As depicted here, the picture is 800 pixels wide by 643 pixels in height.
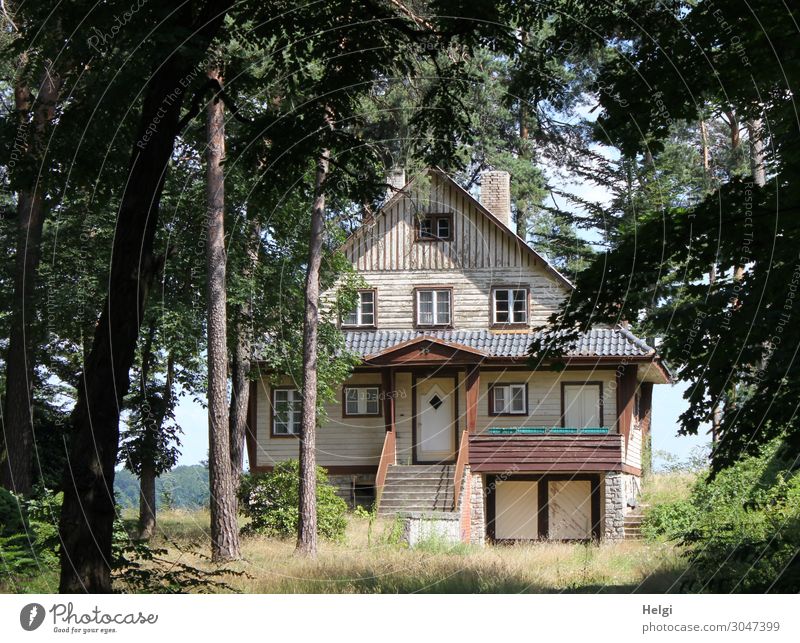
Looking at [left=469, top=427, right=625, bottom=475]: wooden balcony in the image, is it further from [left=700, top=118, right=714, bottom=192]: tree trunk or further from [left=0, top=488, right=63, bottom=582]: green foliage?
[left=0, top=488, right=63, bottom=582]: green foliage

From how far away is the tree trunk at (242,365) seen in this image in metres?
19.7

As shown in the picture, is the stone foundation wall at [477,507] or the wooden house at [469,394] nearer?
the wooden house at [469,394]

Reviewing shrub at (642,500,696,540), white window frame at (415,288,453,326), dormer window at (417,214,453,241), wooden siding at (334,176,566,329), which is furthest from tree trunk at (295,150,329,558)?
shrub at (642,500,696,540)

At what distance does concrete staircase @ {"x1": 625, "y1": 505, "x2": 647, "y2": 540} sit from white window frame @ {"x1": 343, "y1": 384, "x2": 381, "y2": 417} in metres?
6.03

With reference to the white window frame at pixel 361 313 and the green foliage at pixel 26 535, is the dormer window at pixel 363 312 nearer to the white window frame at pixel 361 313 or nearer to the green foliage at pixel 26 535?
the white window frame at pixel 361 313

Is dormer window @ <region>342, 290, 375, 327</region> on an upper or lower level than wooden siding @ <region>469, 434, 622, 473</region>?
upper

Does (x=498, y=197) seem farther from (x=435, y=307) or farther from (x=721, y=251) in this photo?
(x=721, y=251)

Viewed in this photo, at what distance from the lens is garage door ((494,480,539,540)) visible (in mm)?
21656

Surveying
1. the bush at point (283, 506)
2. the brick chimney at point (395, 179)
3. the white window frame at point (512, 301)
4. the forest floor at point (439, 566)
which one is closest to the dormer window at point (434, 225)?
the brick chimney at point (395, 179)

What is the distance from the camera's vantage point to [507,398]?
75.5 feet

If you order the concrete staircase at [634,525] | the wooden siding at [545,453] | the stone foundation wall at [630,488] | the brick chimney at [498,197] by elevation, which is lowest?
the concrete staircase at [634,525]

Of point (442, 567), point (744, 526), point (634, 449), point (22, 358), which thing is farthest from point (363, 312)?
point (744, 526)

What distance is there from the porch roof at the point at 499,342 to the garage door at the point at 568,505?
3132 mm

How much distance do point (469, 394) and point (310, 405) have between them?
4.71 m
